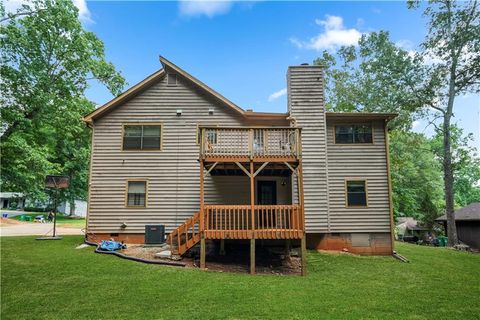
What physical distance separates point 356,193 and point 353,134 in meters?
2.61

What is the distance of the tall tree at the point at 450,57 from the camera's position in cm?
1758

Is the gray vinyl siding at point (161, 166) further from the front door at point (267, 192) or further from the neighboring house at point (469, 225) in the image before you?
the neighboring house at point (469, 225)

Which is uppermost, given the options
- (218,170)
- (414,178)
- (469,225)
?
(414,178)

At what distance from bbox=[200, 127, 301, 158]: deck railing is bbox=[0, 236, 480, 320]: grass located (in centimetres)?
379

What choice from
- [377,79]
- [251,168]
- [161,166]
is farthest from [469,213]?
[161,166]

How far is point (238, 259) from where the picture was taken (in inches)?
412

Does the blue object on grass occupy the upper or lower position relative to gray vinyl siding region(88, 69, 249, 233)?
lower

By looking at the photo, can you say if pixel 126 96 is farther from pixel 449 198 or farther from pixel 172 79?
pixel 449 198

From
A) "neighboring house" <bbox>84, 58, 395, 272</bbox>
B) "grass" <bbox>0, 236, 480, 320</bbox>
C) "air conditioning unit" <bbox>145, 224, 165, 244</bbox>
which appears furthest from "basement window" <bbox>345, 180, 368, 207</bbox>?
"air conditioning unit" <bbox>145, 224, 165, 244</bbox>

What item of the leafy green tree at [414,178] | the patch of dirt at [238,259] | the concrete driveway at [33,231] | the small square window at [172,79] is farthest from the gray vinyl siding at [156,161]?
the leafy green tree at [414,178]

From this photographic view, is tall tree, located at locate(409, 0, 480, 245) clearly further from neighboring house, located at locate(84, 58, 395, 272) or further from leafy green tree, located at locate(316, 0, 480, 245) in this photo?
neighboring house, located at locate(84, 58, 395, 272)

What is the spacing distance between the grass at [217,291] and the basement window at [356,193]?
2.90 m

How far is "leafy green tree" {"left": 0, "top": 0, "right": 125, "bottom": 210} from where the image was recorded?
15617 millimetres

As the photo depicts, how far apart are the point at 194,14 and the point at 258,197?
38.4 ft
